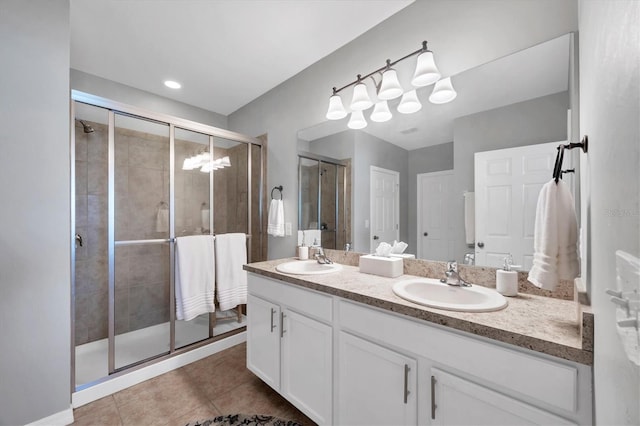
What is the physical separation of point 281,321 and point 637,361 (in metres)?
1.55

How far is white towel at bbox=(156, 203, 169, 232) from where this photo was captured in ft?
7.11

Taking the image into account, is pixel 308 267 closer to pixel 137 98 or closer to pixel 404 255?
pixel 404 255

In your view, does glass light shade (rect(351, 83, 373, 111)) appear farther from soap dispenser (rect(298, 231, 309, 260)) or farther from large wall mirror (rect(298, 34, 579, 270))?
soap dispenser (rect(298, 231, 309, 260))

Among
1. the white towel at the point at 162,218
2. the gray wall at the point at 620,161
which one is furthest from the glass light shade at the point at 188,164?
the gray wall at the point at 620,161

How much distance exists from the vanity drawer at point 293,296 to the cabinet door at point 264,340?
6 centimetres

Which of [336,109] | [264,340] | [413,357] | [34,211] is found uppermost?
[336,109]

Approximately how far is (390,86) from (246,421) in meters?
2.25

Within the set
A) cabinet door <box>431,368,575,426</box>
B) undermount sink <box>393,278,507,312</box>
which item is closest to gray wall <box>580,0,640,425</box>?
cabinet door <box>431,368,575,426</box>

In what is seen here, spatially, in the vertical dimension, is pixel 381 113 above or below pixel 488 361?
above

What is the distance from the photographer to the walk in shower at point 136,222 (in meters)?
1.94

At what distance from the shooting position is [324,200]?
2.23m

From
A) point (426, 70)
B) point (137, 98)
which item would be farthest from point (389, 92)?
point (137, 98)

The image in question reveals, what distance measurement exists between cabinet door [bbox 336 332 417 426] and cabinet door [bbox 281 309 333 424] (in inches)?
3.4

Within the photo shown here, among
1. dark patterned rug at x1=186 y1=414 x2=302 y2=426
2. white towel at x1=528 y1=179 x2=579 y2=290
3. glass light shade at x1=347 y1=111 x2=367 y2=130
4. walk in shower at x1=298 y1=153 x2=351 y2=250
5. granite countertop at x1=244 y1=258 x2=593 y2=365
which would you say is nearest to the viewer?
granite countertop at x1=244 y1=258 x2=593 y2=365
